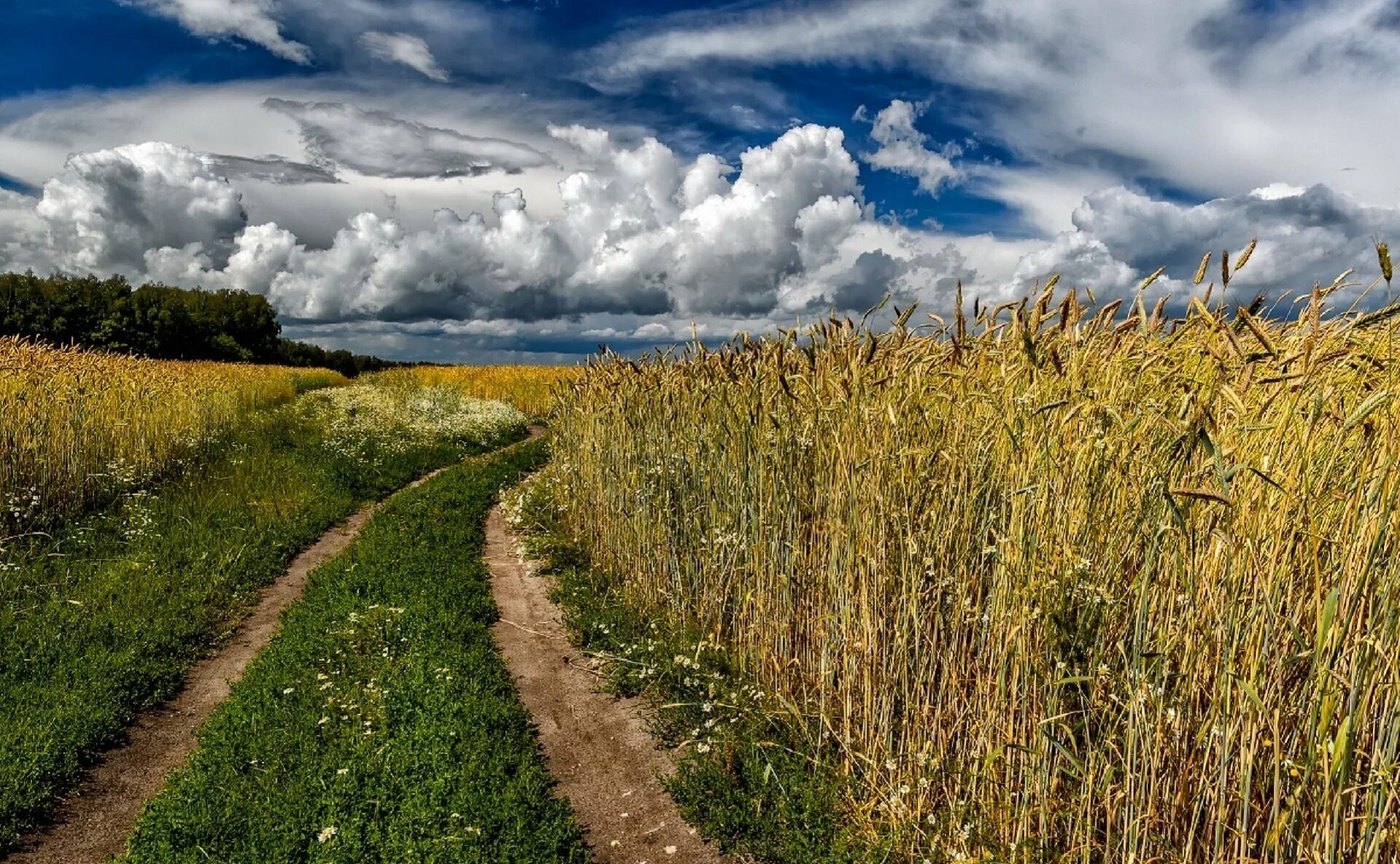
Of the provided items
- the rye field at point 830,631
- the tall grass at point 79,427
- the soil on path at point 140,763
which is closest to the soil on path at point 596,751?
the rye field at point 830,631

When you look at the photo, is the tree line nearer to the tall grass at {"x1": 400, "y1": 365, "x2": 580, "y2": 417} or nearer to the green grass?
the tall grass at {"x1": 400, "y1": 365, "x2": 580, "y2": 417}

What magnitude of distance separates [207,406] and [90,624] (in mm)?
9636

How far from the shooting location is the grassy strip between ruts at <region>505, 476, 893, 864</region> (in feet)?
13.4

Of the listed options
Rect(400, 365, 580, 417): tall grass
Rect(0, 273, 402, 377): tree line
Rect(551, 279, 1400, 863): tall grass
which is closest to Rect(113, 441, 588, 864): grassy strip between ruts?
Rect(551, 279, 1400, 863): tall grass

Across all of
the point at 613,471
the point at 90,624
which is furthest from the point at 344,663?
the point at 613,471

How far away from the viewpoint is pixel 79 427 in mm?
10031

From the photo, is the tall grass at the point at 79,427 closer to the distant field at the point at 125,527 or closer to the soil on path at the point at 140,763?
the distant field at the point at 125,527

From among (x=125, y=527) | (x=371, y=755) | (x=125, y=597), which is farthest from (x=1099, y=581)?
(x=125, y=527)

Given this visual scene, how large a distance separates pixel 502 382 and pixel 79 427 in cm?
2054

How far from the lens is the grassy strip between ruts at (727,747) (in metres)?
4.10

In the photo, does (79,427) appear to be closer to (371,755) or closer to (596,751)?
(371,755)

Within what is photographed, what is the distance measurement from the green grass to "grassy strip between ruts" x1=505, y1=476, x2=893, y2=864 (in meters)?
3.52

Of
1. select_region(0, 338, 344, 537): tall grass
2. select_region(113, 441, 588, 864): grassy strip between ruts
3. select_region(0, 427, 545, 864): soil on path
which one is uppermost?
select_region(0, 338, 344, 537): tall grass

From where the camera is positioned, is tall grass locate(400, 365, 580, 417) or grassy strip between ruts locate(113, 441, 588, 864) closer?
grassy strip between ruts locate(113, 441, 588, 864)
